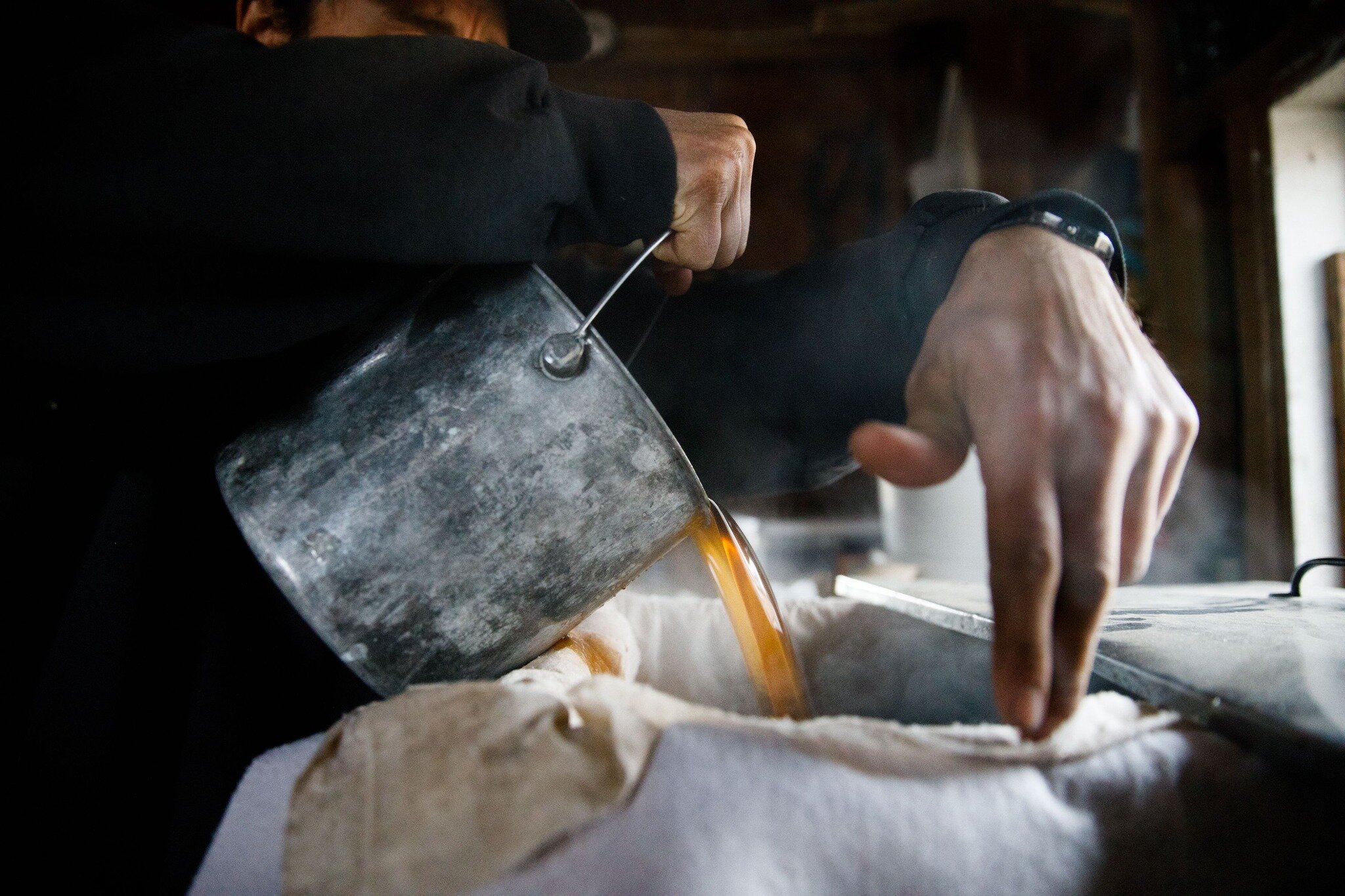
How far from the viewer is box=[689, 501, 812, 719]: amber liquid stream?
Answer: 0.67 metres

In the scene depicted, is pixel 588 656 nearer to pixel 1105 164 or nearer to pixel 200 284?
pixel 200 284

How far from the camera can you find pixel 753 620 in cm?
67

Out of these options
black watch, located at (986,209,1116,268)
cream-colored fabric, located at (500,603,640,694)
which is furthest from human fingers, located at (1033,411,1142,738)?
cream-colored fabric, located at (500,603,640,694)

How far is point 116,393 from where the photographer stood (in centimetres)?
71

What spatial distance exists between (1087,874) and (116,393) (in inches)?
34.2

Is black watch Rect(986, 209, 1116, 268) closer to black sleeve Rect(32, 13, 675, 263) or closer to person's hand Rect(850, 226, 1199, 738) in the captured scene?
person's hand Rect(850, 226, 1199, 738)

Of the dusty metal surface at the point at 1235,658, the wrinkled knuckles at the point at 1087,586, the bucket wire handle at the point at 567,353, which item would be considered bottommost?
the dusty metal surface at the point at 1235,658

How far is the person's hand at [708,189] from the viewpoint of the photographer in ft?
2.16

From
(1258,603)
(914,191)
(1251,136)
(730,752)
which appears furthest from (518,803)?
(914,191)

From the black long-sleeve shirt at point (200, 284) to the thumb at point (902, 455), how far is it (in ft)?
0.94

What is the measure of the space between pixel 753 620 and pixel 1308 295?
159 centimetres

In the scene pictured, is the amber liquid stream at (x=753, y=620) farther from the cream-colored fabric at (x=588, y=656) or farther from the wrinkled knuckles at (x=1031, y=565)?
the wrinkled knuckles at (x=1031, y=565)

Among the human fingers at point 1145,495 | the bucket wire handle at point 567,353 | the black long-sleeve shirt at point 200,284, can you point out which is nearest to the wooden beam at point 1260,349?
the black long-sleeve shirt at point 200,284

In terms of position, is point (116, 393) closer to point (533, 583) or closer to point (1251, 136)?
point (533, 583)
